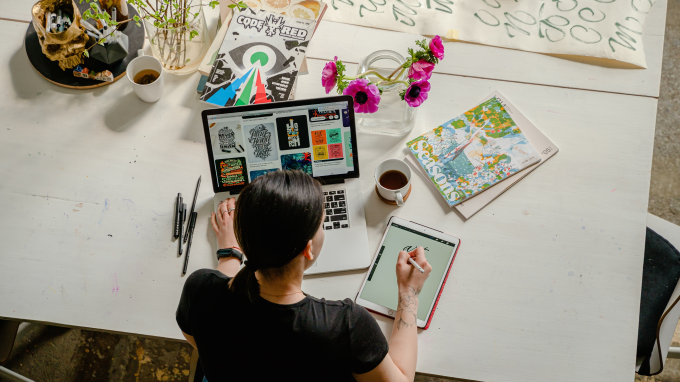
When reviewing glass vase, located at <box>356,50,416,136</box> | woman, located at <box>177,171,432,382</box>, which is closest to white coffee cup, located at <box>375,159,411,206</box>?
glass vase, located at <box>356,50,416,136</box>

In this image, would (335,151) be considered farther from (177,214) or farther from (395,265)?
(177,214)

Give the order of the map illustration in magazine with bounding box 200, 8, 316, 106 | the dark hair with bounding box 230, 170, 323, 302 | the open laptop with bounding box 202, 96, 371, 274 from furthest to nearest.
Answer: the map illustration in magazine with bounding box 200, 8, 316, 106 → the open laptop with bounding box 202, 96, 371, 274 → the dark hair with bounding box 230, 170, 323, 302

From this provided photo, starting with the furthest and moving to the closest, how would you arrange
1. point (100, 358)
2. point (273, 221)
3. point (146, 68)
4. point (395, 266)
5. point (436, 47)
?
point (100, 358) < point (146, 68) < point (395, 266) < point (436, 47) < point (273, 221)

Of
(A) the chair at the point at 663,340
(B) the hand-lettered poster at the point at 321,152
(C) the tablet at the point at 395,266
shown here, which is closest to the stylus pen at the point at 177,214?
Result: (B) the hand-lettered poster at the point at 321,152

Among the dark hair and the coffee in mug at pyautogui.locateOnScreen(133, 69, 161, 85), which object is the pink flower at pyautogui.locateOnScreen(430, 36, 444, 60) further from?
the coffee in mug at pyautogui.locateOnScreen(133, 69, 161, 85)

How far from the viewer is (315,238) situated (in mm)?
835

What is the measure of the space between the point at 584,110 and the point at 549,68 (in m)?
0.14

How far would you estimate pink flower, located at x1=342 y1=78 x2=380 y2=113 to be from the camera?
3.02ft

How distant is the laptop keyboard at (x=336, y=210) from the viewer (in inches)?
40.3

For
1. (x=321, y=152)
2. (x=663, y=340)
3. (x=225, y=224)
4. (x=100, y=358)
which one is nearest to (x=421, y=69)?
(x=321, y=152)

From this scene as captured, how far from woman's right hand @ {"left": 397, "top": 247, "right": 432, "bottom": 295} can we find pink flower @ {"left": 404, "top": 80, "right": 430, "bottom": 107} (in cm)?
32

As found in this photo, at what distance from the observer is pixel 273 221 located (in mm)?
743

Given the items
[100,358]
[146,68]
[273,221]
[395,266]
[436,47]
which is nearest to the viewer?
[273,221]

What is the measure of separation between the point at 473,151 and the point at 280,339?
2.06ft
